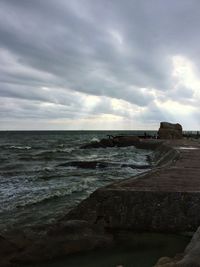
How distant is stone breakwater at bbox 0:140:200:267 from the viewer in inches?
279

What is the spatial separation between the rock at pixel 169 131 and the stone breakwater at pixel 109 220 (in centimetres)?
4814

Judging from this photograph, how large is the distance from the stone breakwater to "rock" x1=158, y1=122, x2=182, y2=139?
48139mm

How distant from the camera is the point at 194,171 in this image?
1259 cm

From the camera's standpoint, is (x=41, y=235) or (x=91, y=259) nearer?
(x=91, y=259)

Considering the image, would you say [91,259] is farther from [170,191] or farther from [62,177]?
[62,177]

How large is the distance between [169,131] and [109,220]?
51.4 m

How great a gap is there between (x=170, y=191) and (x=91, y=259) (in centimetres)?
260

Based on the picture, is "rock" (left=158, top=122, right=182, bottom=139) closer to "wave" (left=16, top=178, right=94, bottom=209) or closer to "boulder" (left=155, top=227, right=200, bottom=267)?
"wave" (left=16, top=178, right=94, bottom=209)

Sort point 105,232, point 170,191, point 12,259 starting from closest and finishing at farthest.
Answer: point 12,259 → point 105,232 → point 170,191

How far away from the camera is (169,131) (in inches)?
2324

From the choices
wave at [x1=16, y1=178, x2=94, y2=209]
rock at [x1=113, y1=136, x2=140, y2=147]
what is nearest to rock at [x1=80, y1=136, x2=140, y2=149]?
rock at [x1=113, y1=136, x2=140, y2=147]

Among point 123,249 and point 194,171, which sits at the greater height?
point 194,171

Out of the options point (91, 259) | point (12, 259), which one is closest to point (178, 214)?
point (91, 259)

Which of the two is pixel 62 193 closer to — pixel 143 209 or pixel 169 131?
pixel 143 209
